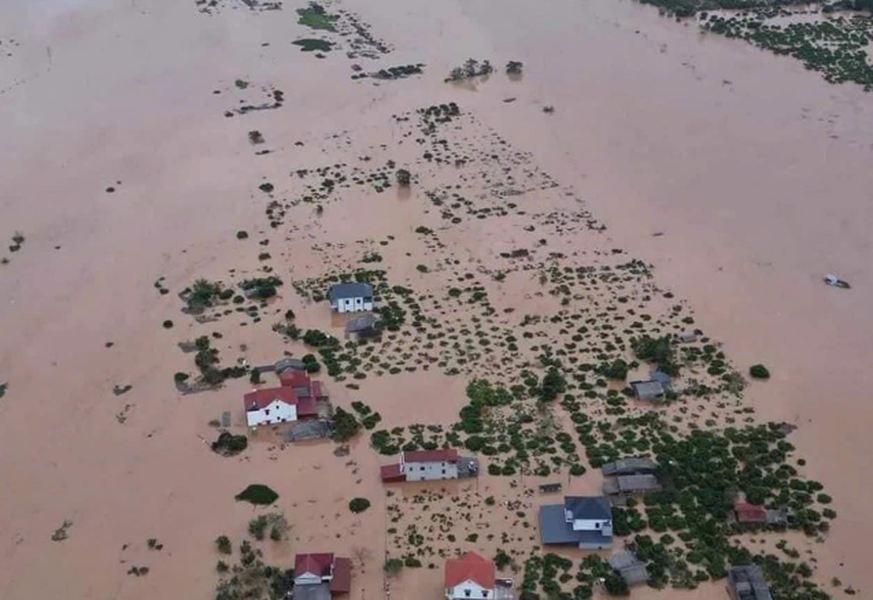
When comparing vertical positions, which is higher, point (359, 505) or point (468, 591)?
point (468, 591)

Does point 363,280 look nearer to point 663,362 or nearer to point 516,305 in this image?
point 516,305

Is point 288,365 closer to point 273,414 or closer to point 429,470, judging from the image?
point 273,414

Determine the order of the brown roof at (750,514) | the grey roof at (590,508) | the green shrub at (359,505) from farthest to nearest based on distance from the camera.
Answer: the green shrub at (359,505) < the brown roof at (750,514) < the grey roof at (590,508)

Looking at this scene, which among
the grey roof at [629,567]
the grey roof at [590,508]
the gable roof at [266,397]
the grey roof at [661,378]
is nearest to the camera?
the grey roof at [629,567]

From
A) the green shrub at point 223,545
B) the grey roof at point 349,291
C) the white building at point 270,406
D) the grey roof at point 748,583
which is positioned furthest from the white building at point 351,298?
the grey roof at point 748,583

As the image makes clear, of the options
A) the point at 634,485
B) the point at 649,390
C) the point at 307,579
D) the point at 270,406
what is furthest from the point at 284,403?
the point at 649,390

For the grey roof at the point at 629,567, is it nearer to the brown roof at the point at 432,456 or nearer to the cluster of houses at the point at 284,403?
the brown roof at the point at 432,456
